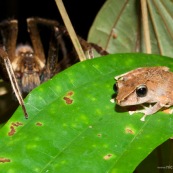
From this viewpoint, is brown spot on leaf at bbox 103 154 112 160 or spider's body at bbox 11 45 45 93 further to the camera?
spider's body at bbox 11 45 45 93

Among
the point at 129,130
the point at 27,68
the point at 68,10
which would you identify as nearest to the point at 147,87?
the point at 129,130

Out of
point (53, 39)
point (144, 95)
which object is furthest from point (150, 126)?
point (53, 39)

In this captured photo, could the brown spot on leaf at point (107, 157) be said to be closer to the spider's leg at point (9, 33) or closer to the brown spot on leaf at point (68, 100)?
the brown spot on leaf at point (68, 100)

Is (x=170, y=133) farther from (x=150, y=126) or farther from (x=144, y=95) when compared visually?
(x=144, y=95)

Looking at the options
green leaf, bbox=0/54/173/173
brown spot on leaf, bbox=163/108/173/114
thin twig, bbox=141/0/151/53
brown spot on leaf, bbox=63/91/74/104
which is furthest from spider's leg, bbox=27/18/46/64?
brown spot on leaf, bbox=163/108/173/114

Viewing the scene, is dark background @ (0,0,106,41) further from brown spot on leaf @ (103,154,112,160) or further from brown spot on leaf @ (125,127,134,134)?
brown spot on leaf @ (103,154,112,160)

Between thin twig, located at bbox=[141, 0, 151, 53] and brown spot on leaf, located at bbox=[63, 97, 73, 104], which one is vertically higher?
thin twig, located at bbox=[141, 0, 151, 53]

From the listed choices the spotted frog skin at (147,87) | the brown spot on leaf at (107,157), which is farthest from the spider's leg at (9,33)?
the brown spot on leaf at (107,157)
